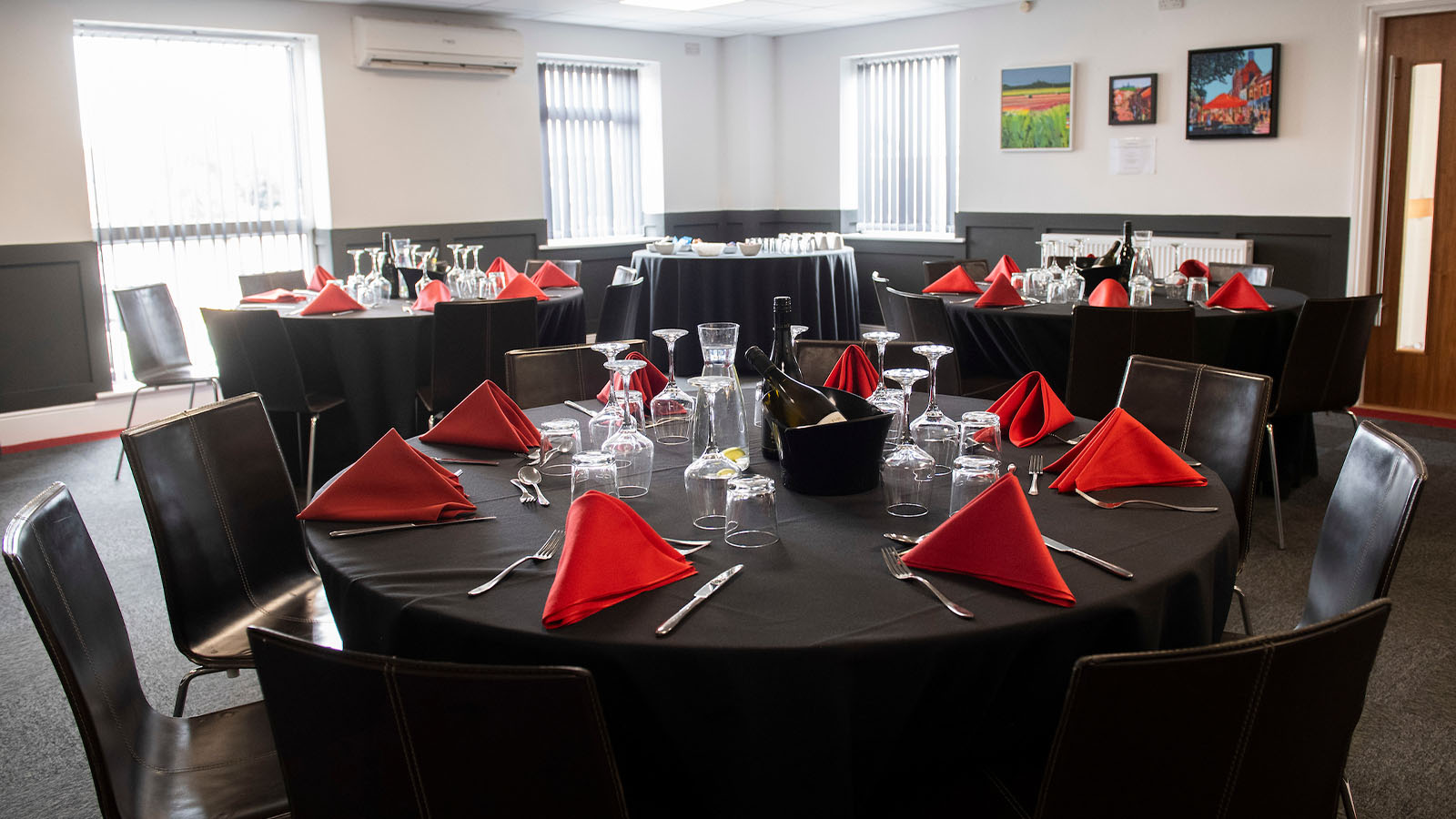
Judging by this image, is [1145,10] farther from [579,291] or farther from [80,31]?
[80,31]

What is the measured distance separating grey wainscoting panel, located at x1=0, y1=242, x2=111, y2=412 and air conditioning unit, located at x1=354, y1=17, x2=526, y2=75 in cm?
229

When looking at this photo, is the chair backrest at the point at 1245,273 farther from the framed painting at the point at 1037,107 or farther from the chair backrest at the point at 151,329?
the chair backrest at the point at 151,329

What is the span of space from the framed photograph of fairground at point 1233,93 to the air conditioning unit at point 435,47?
193 inches

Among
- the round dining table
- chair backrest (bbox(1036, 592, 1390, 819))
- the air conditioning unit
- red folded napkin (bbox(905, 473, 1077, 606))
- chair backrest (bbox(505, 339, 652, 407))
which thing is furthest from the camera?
the air conditioning unit

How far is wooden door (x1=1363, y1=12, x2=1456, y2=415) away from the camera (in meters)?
6.06

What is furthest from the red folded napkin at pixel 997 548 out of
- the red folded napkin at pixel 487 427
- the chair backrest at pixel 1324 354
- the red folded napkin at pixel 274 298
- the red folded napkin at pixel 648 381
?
the red folded napkin at pixel 274 298

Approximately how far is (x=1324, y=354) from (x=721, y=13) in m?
5.60

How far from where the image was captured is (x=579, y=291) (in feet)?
18.9

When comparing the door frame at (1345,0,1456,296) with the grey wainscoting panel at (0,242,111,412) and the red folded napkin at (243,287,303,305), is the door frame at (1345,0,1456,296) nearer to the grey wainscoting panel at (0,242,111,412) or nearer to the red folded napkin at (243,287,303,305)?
the red folded napkin at (243,287,303,305)

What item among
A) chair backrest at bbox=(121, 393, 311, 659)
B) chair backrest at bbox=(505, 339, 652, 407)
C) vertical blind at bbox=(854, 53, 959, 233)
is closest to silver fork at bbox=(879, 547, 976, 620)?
chair backrest at bbox=(121, 393, 311, 659)

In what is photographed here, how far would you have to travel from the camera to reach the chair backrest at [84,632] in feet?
4.93

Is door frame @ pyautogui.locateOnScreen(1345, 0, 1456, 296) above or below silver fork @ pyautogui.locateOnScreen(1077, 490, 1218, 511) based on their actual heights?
above

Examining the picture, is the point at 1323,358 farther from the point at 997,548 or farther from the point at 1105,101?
the point at 1105,101

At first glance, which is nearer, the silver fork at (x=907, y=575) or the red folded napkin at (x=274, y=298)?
the silver fork at (x=907, y=575)
